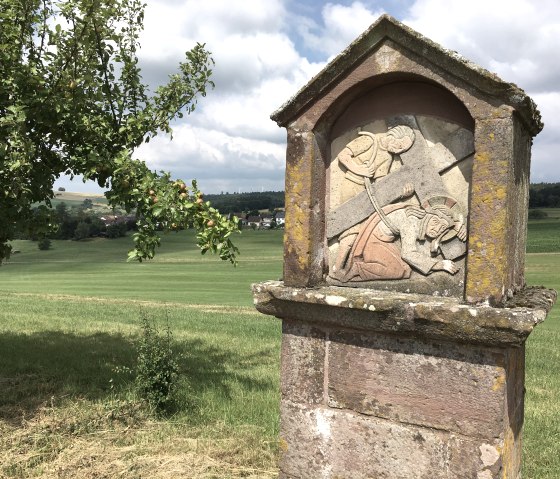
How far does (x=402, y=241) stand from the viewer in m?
3.90


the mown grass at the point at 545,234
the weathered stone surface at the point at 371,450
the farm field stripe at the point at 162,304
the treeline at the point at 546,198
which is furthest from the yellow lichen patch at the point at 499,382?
the treeline at the point at 546,198

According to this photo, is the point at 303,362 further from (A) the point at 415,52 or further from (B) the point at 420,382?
(A) the point at 415,52

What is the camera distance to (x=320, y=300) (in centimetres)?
389

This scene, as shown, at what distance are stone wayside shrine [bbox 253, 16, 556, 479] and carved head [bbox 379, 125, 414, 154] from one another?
0.01m

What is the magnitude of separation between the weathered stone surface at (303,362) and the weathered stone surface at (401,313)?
115 millimetres

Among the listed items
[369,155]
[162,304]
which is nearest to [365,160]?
[369,155]

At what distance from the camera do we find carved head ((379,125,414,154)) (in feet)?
12.7

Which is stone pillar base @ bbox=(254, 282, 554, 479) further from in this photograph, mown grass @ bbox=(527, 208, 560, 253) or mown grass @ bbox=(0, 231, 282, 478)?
mown grass @ bbox=(527, 208, 560, 253)

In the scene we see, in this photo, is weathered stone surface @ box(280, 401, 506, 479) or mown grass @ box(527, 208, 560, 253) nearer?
weathered stone surface @ box(280, 401, 506, 479)

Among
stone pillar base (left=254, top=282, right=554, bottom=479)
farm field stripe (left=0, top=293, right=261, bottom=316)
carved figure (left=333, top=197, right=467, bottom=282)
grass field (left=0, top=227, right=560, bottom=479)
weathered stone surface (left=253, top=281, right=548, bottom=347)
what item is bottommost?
farm field stripe (left=0, top=293, right=261, bottom=316)

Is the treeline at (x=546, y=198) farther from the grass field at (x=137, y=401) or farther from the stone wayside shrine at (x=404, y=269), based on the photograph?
the stone wayside shrine at (x=404, y=269)

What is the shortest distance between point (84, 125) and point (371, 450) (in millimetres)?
5046

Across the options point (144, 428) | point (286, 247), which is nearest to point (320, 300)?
point (286, 247)

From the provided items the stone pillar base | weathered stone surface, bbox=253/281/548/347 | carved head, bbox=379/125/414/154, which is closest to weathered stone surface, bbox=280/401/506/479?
the stone pillar base
